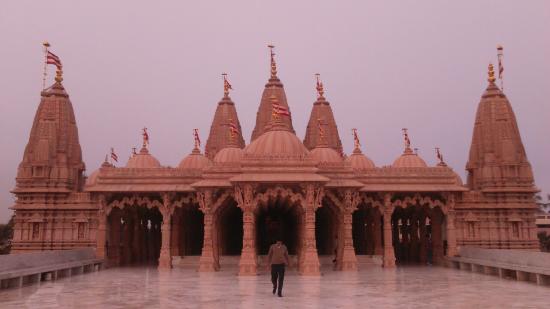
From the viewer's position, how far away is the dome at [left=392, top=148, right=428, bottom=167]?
3322 cm

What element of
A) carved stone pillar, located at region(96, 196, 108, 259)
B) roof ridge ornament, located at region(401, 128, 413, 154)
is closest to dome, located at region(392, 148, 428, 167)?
roof ridge ornament, located at region(401, 128, 413, 154)

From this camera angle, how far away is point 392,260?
26.4 meters

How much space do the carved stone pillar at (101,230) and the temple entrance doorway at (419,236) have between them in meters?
17.1

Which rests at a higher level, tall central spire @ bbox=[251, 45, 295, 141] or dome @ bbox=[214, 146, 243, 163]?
tall central spire @ bbox=[251, 45, 295, 141]

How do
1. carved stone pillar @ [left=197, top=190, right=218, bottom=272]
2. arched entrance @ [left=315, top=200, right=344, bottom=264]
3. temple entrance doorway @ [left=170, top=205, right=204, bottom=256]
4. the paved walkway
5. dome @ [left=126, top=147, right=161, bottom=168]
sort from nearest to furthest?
the paved walkway → carved stone pillar @ [left=197, top=190, right=218, bottom=272] → arched entrance @ [left=315, top=200, right=344, bottom=264] → temple entrance doorway @ [left=170, top=205, right=204, bottom=256] → dome @ [left=126, top=147, right=161, bottom=168]

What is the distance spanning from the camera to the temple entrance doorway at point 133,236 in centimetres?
2992

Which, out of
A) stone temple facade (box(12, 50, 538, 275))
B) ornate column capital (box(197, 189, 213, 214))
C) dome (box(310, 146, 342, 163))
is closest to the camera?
stone temple facade (box(12, 50, 538, 275))

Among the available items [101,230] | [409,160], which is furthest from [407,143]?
[101,230]

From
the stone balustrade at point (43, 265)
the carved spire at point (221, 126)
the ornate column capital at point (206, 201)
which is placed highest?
the carved spire at point (221, 126)

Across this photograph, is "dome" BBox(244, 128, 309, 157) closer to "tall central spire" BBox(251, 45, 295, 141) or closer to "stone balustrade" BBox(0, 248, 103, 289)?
"stone balustrade" BBox(0, 248, 103, 289)

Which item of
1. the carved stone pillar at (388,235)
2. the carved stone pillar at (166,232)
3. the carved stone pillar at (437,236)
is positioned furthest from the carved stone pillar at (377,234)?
the carved stone pillar at (166,232)

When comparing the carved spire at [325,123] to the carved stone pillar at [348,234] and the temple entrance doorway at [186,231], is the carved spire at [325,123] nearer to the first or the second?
the temple entrance doorway at [186,231]

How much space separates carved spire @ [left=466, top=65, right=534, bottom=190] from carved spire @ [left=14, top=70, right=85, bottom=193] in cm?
2589

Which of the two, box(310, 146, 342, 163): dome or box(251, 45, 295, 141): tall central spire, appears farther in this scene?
box(251, 45, 295, 141): tall central spire
